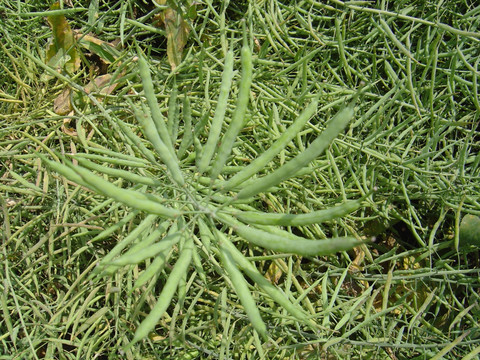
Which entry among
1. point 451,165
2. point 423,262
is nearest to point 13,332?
point 423,262

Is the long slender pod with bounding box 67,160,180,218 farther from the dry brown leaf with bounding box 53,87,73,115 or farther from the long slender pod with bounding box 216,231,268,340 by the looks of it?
the dry brown leaf with bounding box 53,87,73,115

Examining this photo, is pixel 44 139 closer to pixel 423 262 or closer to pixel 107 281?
pixel 107 281

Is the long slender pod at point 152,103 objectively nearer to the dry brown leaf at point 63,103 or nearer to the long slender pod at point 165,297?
the long slender pod at point 165,297

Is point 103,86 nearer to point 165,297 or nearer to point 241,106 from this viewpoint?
point 241,106

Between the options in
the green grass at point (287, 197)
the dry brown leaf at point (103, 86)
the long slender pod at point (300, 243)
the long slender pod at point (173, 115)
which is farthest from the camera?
the dry brown leaf at point (103, 86)

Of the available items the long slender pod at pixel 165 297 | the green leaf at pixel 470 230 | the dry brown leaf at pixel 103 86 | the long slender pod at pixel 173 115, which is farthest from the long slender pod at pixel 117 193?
the green leaf at pixel 470 230

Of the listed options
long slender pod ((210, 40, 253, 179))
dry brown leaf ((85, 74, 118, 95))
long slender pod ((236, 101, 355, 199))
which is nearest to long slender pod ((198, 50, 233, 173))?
long slender pod ((210, 40, 253, 179))
